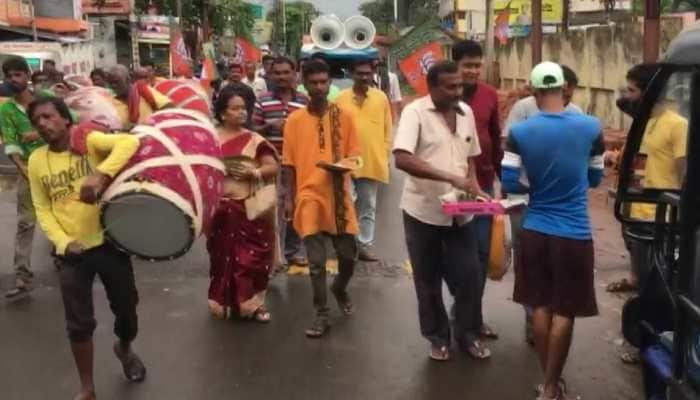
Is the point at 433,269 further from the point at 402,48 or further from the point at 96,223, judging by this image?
the point at 402,48

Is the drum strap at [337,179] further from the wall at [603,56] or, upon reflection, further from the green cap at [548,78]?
the wall at [603,56]

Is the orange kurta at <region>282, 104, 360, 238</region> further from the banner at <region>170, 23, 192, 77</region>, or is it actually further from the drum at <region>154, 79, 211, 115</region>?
the banner at <region>170, 23, 192, 77</region>

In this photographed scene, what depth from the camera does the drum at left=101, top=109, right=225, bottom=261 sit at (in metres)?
3.81

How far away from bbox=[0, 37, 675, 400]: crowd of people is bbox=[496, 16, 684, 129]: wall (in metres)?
9.69

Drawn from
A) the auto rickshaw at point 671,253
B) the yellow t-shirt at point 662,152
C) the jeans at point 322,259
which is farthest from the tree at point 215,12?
the auto rickshaw at point 671,253

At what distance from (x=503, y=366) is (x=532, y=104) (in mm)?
1549

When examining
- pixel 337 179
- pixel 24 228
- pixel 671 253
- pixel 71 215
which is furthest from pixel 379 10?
pixel 671 253

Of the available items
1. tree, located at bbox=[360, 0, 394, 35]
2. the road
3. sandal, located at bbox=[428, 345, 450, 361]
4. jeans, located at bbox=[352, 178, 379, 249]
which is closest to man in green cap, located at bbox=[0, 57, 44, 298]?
the road

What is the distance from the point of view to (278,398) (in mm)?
4336

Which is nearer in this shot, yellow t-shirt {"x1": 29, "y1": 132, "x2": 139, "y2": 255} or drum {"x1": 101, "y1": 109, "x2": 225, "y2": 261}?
drum {"x1": 101, "y1": 109, "x2": 225, "y2": 261}

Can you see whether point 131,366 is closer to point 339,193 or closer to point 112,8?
point 339,193

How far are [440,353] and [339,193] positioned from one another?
3.81 feet

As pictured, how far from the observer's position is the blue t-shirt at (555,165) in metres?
3.95

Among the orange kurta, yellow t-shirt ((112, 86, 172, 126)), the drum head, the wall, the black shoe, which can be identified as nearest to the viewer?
the drum head
